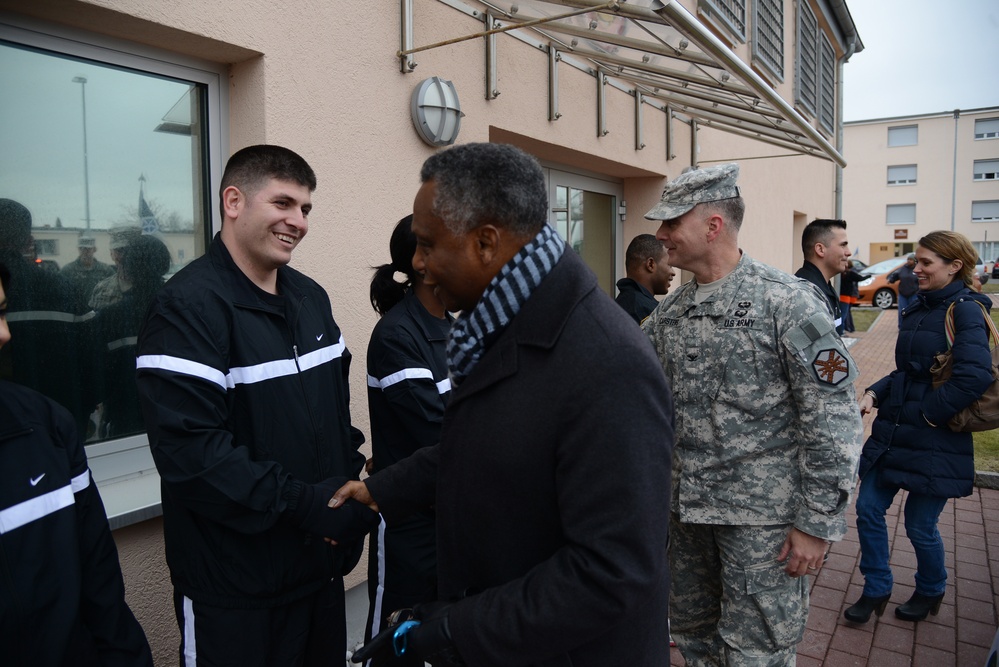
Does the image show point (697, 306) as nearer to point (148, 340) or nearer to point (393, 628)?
point (393, 628)

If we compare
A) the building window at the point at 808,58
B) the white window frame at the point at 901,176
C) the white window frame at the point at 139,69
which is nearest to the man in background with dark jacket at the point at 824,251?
the white window frame at the point at 139,69

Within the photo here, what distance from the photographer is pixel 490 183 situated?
1328 millimetres

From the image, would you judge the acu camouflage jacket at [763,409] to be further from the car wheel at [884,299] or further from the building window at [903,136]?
the building window at [903,136]

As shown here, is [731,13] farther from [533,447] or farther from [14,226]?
[533,447]

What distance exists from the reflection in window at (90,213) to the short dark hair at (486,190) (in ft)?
6.13

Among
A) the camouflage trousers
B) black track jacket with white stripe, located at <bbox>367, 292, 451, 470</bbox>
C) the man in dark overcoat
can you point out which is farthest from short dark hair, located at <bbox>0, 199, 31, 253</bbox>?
the camouflage trousers

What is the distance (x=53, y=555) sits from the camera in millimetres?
1588

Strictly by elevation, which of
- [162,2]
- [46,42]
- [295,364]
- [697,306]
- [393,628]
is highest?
[162,2]

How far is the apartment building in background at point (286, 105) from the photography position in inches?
98.1

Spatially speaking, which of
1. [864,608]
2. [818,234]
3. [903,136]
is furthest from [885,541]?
[903,136]

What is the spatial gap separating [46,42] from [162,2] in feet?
1.37

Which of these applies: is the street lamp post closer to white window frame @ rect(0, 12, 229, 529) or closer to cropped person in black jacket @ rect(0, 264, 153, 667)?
white window frame @ rect(0, 12, 229, 529)

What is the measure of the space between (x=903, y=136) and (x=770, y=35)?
41.6 metres

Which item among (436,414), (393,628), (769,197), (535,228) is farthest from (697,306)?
(769,197)
